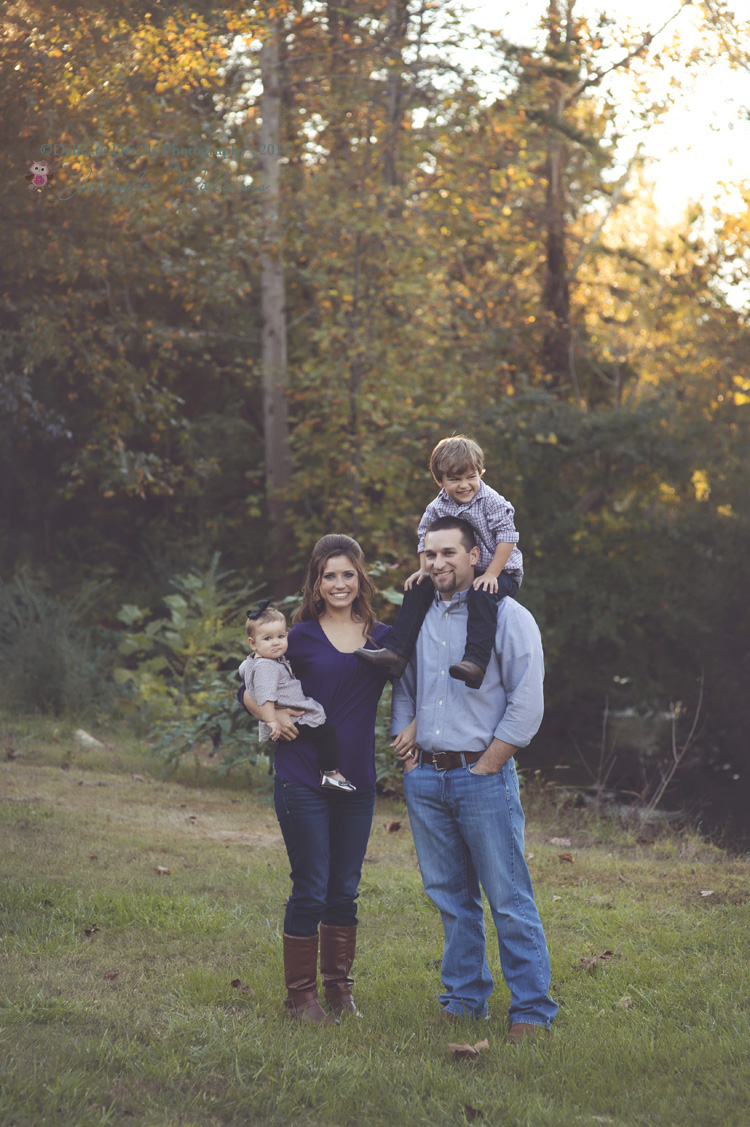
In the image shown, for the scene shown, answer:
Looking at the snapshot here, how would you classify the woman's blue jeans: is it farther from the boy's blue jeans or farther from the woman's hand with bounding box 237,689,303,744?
the boy's blue jeans

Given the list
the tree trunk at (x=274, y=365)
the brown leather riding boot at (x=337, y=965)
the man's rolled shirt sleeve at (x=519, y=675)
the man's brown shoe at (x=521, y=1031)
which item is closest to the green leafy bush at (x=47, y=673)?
the tree trunk at (x=274, y=365)

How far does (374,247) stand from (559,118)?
369 cm

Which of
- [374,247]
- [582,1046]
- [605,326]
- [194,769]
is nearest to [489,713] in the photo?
[582,1046]

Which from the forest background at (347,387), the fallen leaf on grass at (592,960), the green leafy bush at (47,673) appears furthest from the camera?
the forest background at (347,387)

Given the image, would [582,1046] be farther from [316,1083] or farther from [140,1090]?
[140,1090]

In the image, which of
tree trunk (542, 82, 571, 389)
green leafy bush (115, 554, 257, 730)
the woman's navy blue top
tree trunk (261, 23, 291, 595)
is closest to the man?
the woman's navy blue top

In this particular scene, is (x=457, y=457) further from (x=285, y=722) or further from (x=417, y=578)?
(x=285, y=722)

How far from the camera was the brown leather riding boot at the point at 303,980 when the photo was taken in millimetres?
3949

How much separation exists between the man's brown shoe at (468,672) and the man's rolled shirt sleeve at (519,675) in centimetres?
14

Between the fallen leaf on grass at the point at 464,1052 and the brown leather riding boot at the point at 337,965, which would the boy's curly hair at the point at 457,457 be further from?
the fallen leaf on grass at the point at 464,1052

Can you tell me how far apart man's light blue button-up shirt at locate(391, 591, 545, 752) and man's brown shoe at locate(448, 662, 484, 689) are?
0.13 metres

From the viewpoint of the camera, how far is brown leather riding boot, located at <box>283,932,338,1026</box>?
3949 mm

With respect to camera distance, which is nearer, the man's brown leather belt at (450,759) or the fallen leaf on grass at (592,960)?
the man's brown leather belt at (450,759)

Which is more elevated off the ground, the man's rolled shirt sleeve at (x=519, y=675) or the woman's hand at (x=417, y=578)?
the woman's hand at (x=417, y=578)
